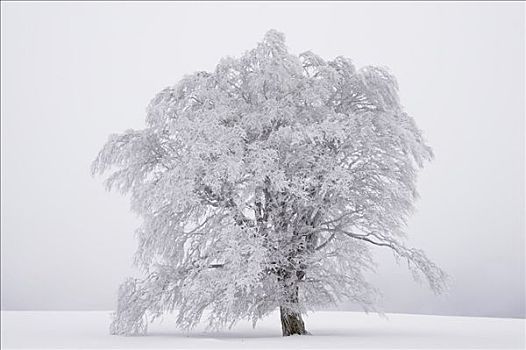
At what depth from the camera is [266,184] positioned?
65.9 ft

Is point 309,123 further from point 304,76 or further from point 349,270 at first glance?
point 349,270

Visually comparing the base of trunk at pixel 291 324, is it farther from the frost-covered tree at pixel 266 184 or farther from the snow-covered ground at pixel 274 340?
the snow-covered ground at pixel 274 340

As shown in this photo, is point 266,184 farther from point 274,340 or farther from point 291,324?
point 291,324

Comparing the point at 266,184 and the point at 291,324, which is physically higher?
the point at 266,184

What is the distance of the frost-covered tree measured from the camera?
1958cm

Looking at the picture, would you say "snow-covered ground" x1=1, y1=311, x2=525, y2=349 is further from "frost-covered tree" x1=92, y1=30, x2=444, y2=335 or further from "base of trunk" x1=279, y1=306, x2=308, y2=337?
"frost-covered tree" x1=92, y1=30, x2=444, y2=335

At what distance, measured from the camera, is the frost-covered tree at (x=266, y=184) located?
1958 centimetres

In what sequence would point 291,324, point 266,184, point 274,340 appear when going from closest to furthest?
point 274,340 → point 266,184 → point 291,324

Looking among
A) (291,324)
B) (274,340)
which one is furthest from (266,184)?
(291,324)

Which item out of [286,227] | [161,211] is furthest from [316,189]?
[161,211]

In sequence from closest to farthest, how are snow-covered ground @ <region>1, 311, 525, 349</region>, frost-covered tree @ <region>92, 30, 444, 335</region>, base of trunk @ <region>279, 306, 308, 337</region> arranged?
1. snow-covered ground @ <region>1, 311, 525, 349</region>
2. frost-covered tree @ <region>92, 30, 444, 335</region>
3. base of trunk @ <region>279, 306, 308, 337</region>

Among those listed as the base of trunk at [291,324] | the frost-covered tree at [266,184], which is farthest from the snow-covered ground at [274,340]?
the frost-covered tree at [266,184]

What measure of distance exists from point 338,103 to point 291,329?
23.2 ft

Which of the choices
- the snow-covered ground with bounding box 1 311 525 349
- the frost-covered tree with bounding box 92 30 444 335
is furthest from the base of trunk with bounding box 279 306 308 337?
the snow-covered ground with bounding box 1 311 525 349
